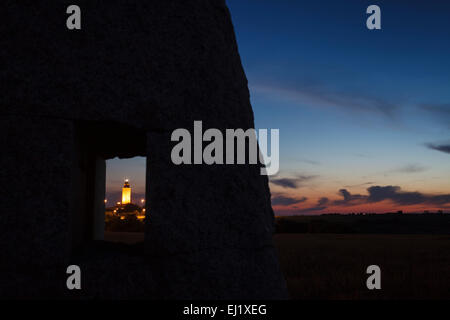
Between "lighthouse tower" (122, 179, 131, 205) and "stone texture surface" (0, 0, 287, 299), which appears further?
"lighthouse tower" (122, 179, 131, 205)

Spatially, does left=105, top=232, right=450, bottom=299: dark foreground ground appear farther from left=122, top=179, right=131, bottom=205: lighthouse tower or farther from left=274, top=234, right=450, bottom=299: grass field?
left=122, top=179, right=131, bottom=205: lighthouse tower

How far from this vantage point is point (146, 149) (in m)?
3.04

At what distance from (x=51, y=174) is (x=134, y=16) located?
5.32 ft

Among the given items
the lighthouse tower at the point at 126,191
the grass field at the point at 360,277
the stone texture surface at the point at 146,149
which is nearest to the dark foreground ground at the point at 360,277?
the grass field at the point at 360,277

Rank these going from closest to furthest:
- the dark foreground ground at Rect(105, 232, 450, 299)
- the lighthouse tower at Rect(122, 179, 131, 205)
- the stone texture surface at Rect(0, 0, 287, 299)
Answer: the stone texture surface at Rect(0, 0, 287, 299) < the dark foreground ground at Rect(105, 232, 450, 299) < the lighthouse tower at Rect(122, 179, 131, 205)

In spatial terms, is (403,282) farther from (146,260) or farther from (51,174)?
(51,174)

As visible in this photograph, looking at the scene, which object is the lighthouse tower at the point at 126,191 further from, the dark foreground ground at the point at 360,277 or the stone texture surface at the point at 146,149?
the stone texture surface at the point at 146,149

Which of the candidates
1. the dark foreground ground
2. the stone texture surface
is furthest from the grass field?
the stone texture surface

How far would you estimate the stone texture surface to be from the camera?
2.72 m

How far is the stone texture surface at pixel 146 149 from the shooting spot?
8.92 feet

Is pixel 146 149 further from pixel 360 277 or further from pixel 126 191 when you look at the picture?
pixel 126 191

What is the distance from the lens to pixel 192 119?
3172mm
